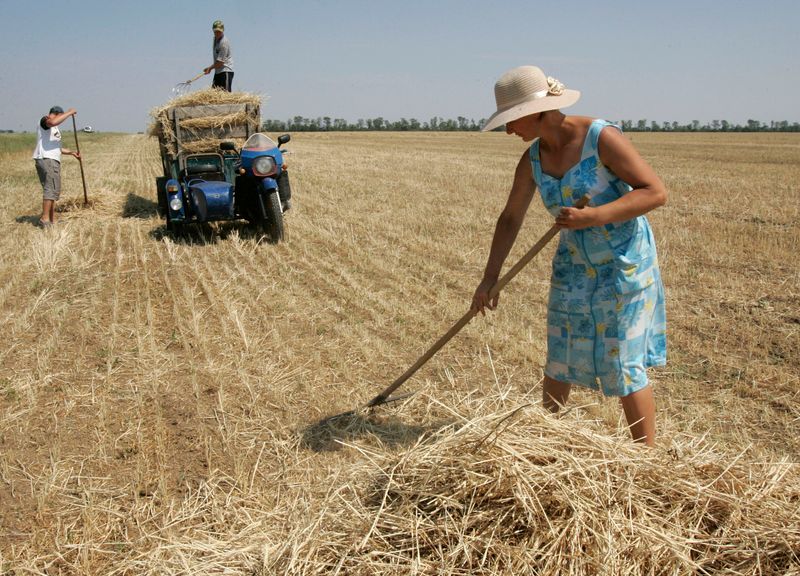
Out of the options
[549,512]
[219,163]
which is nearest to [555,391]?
[549,512]

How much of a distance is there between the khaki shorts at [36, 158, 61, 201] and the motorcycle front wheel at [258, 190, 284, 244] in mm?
3593

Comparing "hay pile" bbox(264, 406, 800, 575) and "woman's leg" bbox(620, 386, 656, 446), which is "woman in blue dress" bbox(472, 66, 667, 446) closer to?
"woman's leg" bbox(620, 386, 656, 446)

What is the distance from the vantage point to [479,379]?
15.0 feet

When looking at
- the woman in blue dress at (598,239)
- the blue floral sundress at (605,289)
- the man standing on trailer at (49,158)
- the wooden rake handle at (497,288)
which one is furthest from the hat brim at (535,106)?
the man standing on trailer at (49,158)

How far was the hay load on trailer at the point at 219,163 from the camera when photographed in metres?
8.66

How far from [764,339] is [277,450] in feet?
12.2

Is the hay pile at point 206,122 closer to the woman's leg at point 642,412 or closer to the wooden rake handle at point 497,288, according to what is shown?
the wooden rake handle at point 497,288

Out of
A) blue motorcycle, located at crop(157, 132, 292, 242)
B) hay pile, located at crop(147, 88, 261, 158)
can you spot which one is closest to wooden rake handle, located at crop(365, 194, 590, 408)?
blue motorcycle, located at crop(157, 132, 292, 242)

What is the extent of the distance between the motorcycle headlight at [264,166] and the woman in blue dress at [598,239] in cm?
611

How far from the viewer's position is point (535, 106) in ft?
8.70

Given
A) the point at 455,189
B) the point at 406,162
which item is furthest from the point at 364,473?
the point at 406,162

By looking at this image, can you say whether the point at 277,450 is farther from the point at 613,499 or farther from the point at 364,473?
the point at 613,499

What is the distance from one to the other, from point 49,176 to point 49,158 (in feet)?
A: 0.96

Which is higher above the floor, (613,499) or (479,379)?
(613,499)
